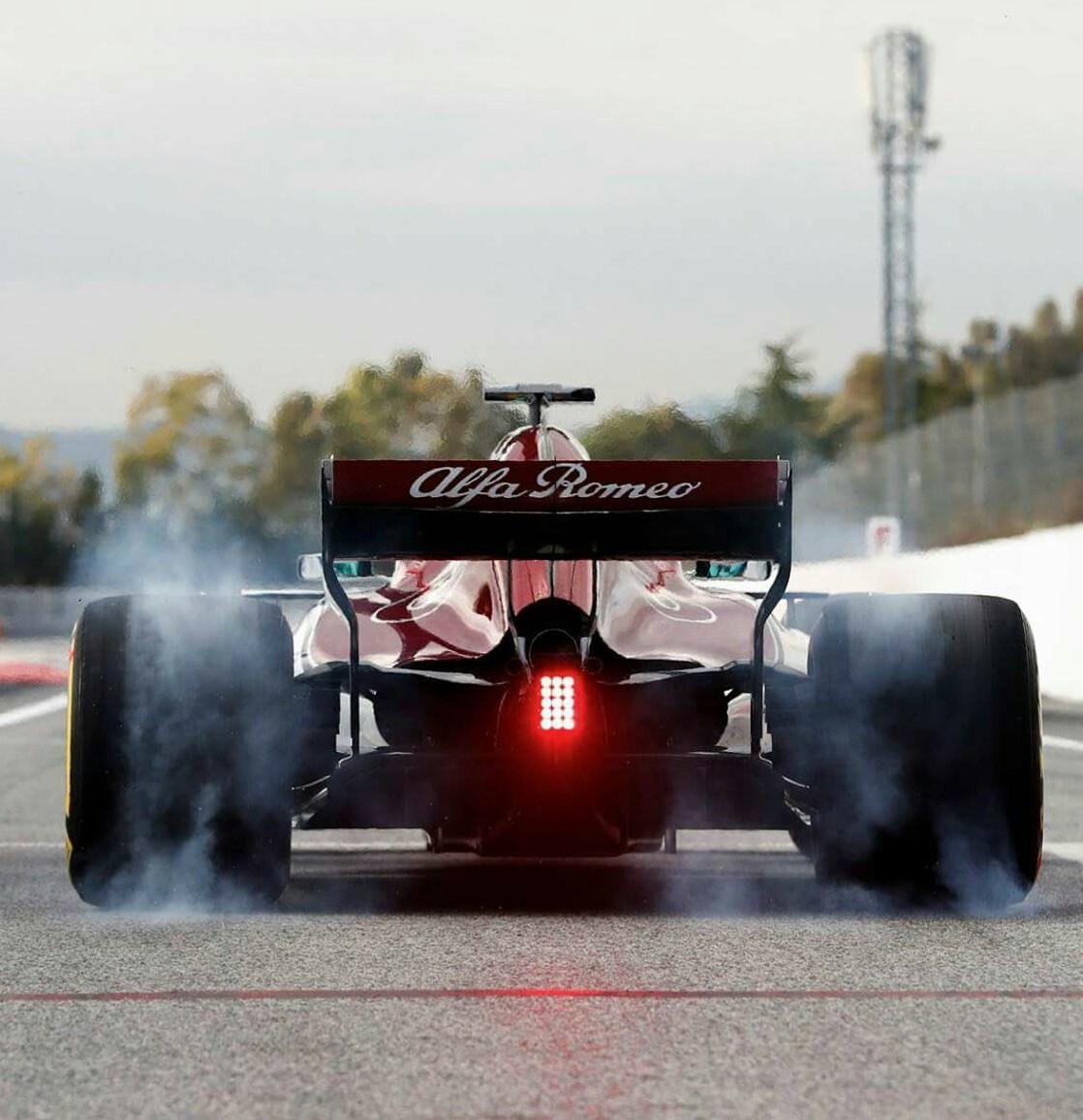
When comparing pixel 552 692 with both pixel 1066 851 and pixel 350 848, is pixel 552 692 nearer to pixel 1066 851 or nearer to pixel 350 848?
pixel 350 848

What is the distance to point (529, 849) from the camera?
8.07 metres

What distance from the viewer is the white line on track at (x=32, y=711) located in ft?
67.7

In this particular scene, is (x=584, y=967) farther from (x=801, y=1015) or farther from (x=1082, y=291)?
(x=1082, y=291)

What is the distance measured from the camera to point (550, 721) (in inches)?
309

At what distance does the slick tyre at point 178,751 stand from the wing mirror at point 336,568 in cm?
170

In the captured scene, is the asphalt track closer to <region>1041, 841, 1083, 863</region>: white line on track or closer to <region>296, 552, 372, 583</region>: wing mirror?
<region>1041, 841, 1083, 863</region>: white line on track

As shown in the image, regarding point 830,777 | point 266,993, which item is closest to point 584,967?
point 266,993

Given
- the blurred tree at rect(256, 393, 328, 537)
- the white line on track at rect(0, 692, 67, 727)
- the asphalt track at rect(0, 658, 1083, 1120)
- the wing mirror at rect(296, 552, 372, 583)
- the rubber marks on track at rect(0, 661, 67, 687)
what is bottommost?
the asphalt track at rect(0, 658, 1083, 1120)

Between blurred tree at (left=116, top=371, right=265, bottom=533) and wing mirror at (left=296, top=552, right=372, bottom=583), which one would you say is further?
blurred tree at (left=116, top=371, right=265, bottom=533)

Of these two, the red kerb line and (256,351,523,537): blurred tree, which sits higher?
(256,351,523,537): blurred tree

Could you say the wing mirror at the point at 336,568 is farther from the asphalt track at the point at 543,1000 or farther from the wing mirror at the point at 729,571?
the wing mirror at the point at 729,571

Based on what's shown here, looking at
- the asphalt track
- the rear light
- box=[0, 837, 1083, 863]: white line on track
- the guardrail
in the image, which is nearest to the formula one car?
the rear light

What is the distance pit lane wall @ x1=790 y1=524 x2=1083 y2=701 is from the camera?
2347 centimetres

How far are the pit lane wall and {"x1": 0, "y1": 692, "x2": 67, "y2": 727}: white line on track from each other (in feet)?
22.9
